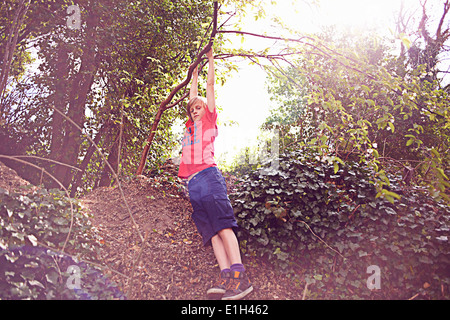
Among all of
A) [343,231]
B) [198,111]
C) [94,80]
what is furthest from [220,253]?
[94,80]

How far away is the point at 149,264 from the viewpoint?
3053mm

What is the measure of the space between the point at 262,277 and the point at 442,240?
5.62ft

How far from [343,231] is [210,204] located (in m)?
1.43

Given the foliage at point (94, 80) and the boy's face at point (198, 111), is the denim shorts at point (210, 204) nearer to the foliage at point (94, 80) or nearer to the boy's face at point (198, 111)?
the boy's face at point (198, 111)

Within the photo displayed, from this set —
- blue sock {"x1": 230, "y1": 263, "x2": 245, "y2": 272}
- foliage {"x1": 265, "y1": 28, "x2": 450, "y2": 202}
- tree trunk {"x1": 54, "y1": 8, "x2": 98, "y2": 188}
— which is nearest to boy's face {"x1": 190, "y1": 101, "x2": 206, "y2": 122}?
foliage {"x1": 265, "y1": 28, "x2": 450, "y2": 202}

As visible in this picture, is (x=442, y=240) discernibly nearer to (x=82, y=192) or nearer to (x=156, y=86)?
(x=156, y=86)

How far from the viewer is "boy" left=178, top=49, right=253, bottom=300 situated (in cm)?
268

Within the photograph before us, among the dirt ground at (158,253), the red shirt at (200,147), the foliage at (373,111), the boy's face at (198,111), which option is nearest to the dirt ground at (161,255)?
the dirt ground at (158,253)

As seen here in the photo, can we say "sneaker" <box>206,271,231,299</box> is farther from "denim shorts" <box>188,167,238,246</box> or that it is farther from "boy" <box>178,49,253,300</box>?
"denim shorts" <box>188,167,238,246</box>

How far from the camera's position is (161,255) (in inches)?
126

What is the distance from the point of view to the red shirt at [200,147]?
2969 mm

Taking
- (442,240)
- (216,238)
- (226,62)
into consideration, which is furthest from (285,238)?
(226,62)

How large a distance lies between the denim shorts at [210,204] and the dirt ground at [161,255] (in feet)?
1.49

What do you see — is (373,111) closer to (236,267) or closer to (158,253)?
(236,267)
